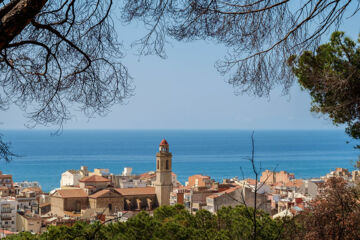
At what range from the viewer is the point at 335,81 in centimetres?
455

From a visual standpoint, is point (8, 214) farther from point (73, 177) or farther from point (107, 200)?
point (73, 177)

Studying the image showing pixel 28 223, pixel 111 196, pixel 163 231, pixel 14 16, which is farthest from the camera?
pixel 111 196

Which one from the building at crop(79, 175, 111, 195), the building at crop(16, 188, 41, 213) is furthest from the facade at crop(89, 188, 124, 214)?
the building at crop(16, 188, 41, 213)

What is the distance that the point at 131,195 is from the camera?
37.7 metres

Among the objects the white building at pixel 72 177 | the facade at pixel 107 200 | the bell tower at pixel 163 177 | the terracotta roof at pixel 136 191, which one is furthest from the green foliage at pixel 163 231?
the white building at pixel 72 177

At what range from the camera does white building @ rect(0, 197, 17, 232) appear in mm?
28109

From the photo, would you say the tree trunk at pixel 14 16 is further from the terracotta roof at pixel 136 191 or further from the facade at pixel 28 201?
the terracotta roof at pixel 136 191

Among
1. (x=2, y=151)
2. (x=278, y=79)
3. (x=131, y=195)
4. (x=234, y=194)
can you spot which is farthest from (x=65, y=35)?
(x=131, y=195)

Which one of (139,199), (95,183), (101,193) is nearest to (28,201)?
(101,193)

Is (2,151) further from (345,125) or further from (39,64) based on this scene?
Answer: (345,125)

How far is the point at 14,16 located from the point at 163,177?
37217 millimetres

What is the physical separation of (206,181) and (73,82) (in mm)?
39383

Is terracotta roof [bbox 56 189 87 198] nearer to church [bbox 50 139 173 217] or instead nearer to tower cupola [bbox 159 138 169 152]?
church [bbox 50 139 173 217]

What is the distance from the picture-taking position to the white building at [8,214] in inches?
1107
